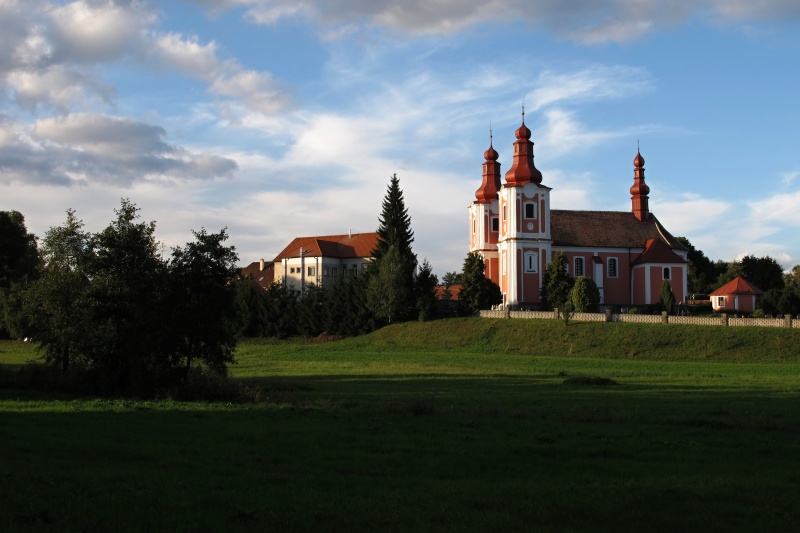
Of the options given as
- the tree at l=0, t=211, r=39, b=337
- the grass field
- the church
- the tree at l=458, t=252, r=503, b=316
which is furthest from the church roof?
the grass field

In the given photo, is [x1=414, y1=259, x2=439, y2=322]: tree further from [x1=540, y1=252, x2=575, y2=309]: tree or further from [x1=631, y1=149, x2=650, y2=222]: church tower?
[x1=631, y1=149, x2=650, y2=222]: church tower

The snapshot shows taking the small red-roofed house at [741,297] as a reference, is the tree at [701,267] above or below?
above

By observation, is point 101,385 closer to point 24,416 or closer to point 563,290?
point 24,416

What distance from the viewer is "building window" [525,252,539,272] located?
81.8 m

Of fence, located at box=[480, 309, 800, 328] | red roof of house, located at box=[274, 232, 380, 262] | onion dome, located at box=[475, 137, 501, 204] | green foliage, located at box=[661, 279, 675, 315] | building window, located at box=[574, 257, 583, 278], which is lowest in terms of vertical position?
fence, located at box=[480, 309, 800, 328]

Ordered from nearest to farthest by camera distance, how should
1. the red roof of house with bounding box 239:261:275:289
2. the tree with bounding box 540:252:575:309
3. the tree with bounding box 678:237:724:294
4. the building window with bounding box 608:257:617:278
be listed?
the tree with bounding box 540:252:575:309 → the building window with bounding box 608:257:617:278 → the red roof of house with bounding box 239:261:275:289 → the tree with bounding box 678:237:724:294

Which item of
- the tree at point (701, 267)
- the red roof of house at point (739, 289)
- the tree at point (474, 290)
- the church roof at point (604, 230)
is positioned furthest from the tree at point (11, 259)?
the tree at point (701, 267)

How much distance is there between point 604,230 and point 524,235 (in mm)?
10280

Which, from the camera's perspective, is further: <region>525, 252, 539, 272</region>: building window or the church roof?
the church roof

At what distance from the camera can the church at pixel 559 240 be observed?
268ft

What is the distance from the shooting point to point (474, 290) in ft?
251

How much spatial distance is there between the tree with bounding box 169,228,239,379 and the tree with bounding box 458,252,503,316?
150ft

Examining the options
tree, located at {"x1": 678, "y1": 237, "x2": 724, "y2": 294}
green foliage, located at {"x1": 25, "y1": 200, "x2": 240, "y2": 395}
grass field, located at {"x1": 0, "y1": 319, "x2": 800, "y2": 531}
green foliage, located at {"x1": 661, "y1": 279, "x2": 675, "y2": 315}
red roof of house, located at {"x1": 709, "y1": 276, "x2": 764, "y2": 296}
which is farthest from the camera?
tree, located at {"x1": 678, "y1": 237, "x2": 724, "y2": 294}

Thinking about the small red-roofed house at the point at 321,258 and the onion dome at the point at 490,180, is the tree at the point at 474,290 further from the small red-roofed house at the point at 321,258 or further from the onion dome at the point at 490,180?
the small red-roofed house at the point at 321,258
